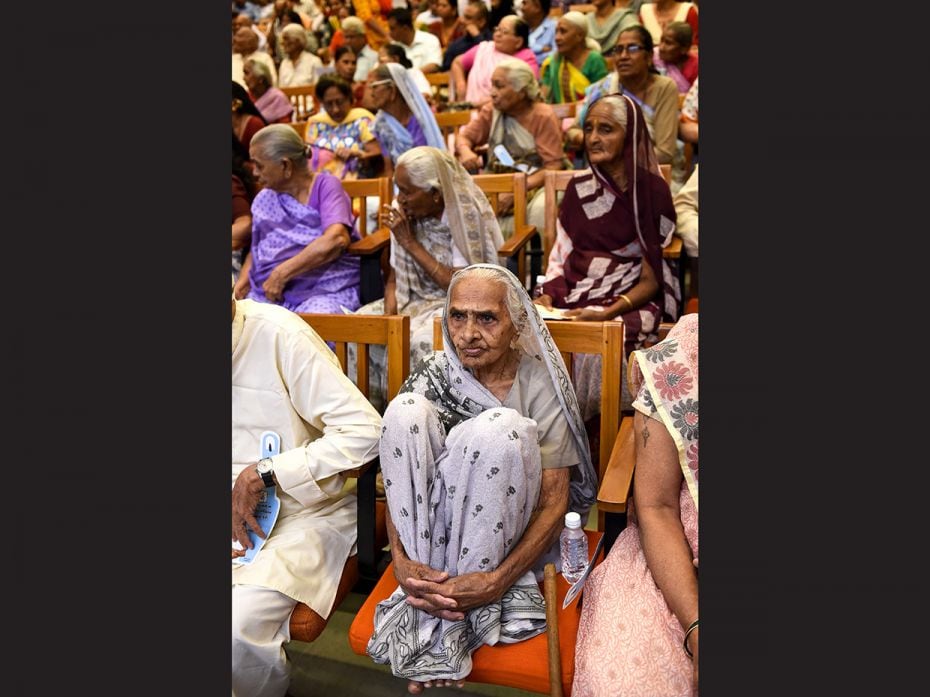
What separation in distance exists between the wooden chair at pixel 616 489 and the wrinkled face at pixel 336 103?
2996mm

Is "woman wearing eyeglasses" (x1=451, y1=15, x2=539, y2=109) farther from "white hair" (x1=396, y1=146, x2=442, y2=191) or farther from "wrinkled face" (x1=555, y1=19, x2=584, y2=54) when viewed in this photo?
"white hair" (x1=396, y1=146, x2=442, y2=191)

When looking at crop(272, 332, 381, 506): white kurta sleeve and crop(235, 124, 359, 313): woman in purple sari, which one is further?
crop(235, 124, 359, 313): woman in purple sari

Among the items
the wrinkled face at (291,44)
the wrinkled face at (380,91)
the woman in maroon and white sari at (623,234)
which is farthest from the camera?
the wrinkled face at (291,44)

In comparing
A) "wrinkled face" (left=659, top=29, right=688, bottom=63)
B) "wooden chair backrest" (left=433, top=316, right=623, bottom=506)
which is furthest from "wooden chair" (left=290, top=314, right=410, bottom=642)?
"wrinkled face" (left=659, top=29, right=688, bottom=63)

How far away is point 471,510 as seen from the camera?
1463mm

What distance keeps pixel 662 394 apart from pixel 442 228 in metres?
1.49

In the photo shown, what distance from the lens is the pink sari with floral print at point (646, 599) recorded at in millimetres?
1289

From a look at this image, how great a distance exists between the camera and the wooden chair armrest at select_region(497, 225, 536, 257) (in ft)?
9.09

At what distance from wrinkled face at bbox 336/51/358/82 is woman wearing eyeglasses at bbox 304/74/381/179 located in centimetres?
130

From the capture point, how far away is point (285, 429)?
1770 mm

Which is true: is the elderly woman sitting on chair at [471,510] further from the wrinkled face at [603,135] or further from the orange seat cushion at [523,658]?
the wrinkled face at [603,135]

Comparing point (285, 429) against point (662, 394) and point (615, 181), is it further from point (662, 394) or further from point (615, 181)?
point (615, 181)

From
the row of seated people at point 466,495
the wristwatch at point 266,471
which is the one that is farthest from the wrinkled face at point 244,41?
the wristwatch at point 266,471

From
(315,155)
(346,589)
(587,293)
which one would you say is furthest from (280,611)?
A: (315,155)
